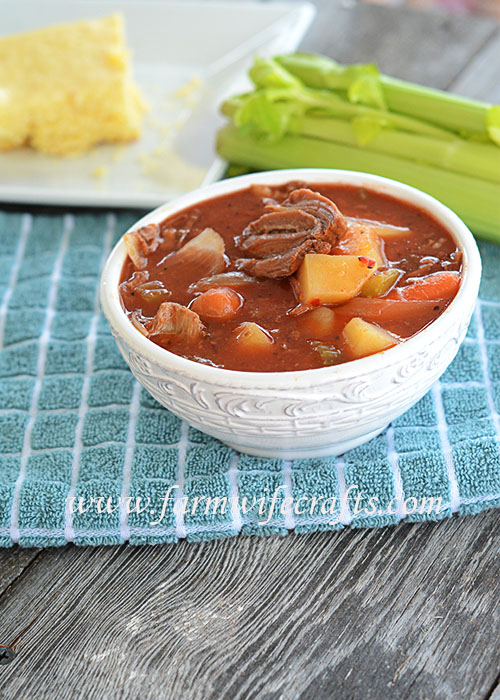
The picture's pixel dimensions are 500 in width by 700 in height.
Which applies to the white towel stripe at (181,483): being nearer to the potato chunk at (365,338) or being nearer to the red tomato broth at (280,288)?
the red tomato broth at (280,288)

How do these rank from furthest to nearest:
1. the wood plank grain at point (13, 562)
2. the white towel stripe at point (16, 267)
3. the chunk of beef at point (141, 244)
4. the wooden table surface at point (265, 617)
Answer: the white towel stripe at point (16, 267), the chunk of beef at point (141, 244), the wood plank grain at point (13, 562), the wooden table surface at point (265, 617)

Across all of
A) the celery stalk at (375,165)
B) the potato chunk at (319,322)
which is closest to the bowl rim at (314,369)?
the potato chunk at (319,322)

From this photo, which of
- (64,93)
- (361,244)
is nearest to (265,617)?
(361,244)

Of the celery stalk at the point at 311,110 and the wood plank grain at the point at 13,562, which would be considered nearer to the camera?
the wood plank grain at the point at 13,562

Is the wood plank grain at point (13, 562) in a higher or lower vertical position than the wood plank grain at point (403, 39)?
lower

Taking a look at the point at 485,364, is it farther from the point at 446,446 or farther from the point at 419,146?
the point at 419,146

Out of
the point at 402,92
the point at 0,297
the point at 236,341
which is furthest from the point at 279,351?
the point at 402,92

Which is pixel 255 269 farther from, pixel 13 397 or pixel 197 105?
pixel 197 105
